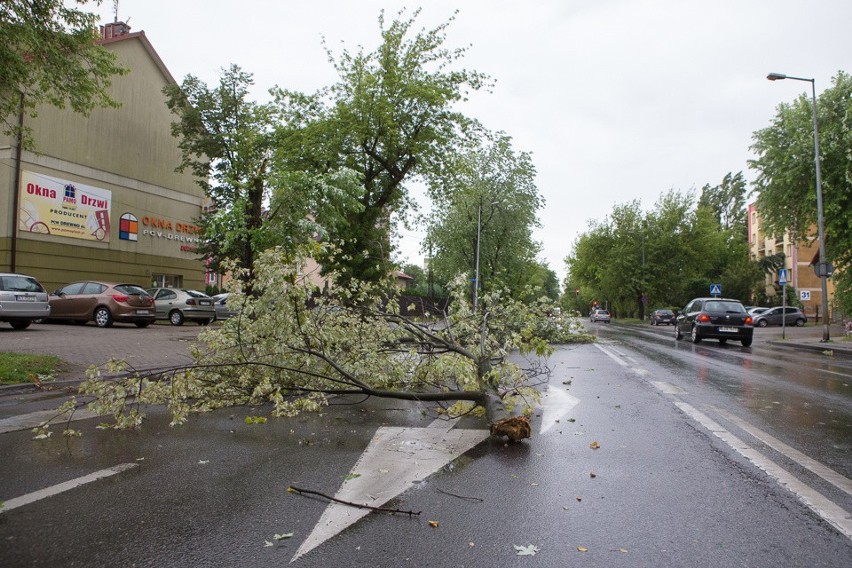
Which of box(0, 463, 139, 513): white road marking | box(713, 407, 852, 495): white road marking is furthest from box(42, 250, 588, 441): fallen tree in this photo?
box(713, 407, 852, 495): white road marking

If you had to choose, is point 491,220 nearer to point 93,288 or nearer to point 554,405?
point 93,288

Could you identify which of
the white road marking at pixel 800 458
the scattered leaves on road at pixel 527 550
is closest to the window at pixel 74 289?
the white road marking at pixel 800 458

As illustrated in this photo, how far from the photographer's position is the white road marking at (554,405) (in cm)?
618

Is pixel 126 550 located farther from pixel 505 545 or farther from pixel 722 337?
pixel 722 337

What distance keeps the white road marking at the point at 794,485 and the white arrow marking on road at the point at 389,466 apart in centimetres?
218

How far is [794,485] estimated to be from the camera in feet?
13.0

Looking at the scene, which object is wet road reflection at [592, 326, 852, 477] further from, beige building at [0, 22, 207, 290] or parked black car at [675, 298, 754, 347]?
beige building at [0, 22, 207, 290]

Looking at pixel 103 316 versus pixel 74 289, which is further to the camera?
pixel 74 289

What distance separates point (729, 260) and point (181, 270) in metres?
57.4

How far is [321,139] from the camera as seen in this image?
81.9 ft

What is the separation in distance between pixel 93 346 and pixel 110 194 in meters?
17.4

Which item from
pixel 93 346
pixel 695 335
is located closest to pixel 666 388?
pixel 93 346

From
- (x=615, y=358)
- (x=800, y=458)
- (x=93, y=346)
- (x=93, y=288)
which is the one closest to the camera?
(x=800, y=458)

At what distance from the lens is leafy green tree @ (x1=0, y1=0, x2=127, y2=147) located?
33.4 ft
